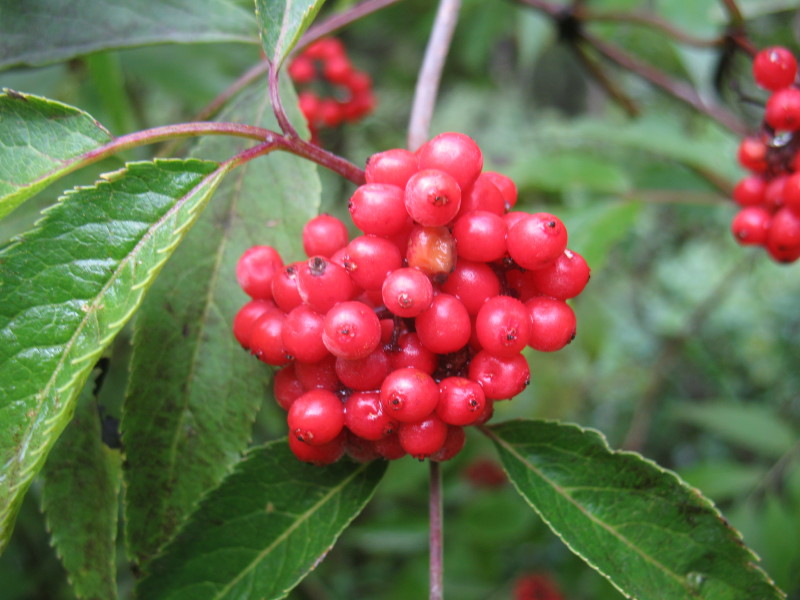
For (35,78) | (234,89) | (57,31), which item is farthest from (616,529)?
(35,78)

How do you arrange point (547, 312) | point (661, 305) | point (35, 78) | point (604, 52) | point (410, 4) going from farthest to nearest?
point (661, 305)
point (410, 4)
point (35, 78)
point (604, 52)
point (547, 312)

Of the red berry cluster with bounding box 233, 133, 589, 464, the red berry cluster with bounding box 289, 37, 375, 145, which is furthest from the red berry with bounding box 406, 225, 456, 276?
the red berry cluster with bounding box 289, 37, 375, 145

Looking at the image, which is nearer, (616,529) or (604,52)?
(616,529)

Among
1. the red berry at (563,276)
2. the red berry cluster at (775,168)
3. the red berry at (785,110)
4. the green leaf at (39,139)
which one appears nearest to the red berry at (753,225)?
the red berry cluster at (775,168)

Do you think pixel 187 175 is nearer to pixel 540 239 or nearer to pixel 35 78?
pixel 540 239

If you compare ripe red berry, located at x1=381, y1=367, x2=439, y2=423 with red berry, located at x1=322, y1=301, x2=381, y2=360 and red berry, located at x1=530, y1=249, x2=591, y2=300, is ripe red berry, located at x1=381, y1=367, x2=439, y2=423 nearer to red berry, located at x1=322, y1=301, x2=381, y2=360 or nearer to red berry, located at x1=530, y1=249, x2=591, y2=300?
red berry, located at x1=322, y1=301, x2=381, y2=360

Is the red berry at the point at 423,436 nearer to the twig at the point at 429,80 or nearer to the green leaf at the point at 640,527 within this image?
the green leaf at the point at 640,527

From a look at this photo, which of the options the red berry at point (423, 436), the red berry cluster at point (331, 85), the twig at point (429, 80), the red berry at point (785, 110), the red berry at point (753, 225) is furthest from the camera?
the red berry cluster at point (331, 85)
